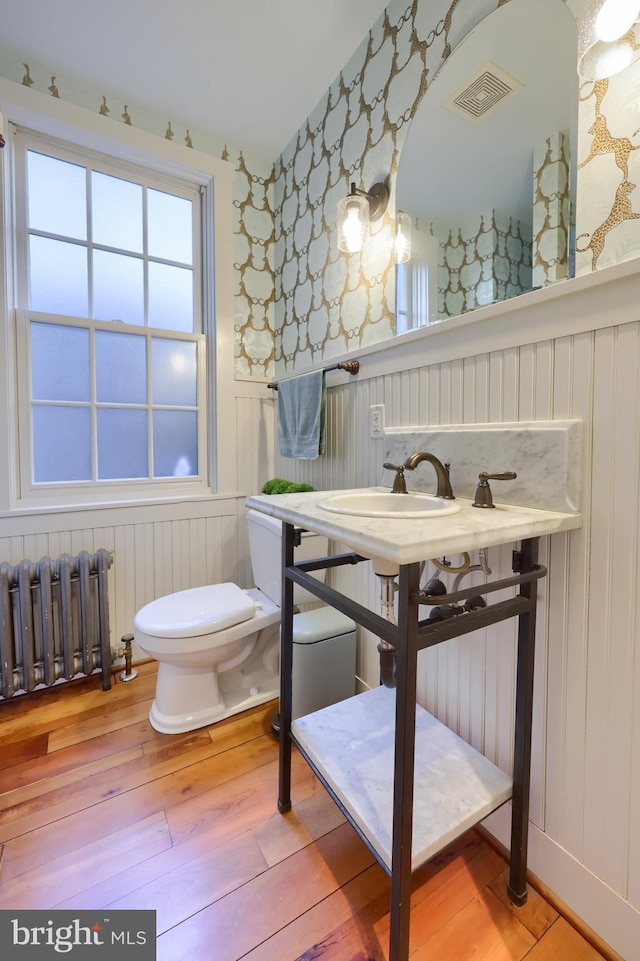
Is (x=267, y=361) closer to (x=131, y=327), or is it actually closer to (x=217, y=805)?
(x=131, y=327)

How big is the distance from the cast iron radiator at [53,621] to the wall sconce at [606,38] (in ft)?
6.75

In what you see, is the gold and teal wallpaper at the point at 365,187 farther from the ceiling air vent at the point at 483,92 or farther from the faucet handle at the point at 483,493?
the faucet handle at the point at 483,493

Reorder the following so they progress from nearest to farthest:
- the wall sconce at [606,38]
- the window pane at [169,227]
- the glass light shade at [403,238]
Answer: the wall sconce at [606,38] → the glass light shade at [403,238] → the window pane at [169,227]

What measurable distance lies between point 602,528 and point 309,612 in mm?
1064

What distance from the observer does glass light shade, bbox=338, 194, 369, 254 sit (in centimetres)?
141

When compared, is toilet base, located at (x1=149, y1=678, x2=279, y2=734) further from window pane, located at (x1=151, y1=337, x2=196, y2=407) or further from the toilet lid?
window pane, located at (x1=151, y1=337, x2=196, y2=407)

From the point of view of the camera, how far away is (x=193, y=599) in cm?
155

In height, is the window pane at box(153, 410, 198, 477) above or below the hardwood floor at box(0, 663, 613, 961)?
above

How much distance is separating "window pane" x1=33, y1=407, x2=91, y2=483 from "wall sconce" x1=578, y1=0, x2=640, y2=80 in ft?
6.51

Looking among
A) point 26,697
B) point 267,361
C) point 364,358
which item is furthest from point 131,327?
point 26,697

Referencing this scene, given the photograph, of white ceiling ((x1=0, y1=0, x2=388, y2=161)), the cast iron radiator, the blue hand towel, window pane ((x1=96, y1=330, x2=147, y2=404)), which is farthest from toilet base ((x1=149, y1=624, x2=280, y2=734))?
white ceiling ((x1=0, y1=0, x2=388, y2=161))

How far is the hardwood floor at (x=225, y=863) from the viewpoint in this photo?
822 mm

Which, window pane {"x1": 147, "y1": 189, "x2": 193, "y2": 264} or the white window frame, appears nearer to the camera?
the white window frame

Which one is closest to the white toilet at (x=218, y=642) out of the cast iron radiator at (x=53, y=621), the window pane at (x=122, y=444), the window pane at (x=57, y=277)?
the cast iron radiator at (x=53, y=621)
